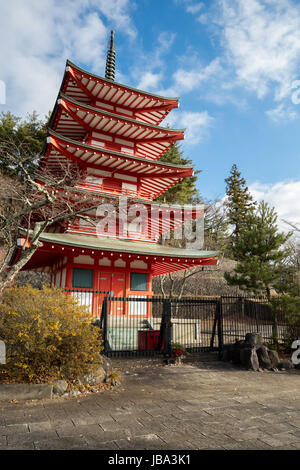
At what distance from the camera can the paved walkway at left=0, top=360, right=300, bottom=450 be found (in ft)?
14.1

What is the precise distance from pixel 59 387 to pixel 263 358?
6.96 meters

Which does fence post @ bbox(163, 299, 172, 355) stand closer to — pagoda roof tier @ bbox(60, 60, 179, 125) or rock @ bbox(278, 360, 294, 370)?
rock @ bbox(278, 360, 294, 370)

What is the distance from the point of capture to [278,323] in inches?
512

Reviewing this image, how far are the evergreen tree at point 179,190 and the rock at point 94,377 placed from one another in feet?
87.7

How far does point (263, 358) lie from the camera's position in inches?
405

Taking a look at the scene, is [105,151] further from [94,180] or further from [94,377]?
[94,377]

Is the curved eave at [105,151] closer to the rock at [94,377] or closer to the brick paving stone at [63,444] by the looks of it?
the rock at [94,377]

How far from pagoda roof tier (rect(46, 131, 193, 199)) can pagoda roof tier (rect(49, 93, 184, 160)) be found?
1.97 metres

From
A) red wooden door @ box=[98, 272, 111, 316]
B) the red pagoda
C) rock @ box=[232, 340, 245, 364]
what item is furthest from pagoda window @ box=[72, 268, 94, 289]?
rock @ box=[232, 340, 245, 364]

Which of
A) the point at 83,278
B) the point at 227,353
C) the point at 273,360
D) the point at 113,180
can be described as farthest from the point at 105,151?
the point at 273,360

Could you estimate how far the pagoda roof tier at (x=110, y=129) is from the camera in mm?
17328

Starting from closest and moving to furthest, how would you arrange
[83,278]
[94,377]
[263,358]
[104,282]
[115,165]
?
[94,377] < [263,358] < [83,278] < [104,282] < [115,165]

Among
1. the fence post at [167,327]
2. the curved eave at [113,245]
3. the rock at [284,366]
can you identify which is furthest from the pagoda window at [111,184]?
the rock at [284,366]
